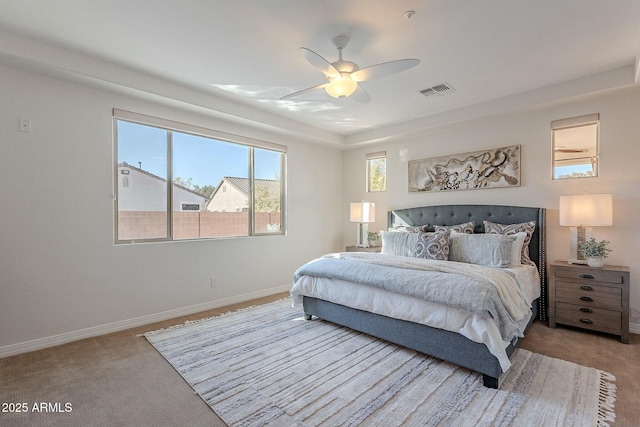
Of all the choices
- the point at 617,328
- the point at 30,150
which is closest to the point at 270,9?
the point at 30,150

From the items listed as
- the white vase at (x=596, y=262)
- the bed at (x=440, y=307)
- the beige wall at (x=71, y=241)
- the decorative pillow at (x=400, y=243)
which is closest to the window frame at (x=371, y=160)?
the bed at (x=440, y=307)

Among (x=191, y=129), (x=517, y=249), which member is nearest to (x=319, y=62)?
(x=191, y=129)

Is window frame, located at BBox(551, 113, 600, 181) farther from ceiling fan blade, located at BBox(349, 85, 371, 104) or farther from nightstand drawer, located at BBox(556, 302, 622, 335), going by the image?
ceiling fan blade, located at BBox(349, 85, 371, 104)

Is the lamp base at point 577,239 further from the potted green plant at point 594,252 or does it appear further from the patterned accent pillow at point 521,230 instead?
the patterned accent pillow at point 521,230

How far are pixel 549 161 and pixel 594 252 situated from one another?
1147 mm

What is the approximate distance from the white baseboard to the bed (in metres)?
1.15

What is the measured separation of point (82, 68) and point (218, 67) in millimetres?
1183

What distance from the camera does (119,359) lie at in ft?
8.56

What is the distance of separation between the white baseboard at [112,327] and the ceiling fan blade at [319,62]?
3146 mm

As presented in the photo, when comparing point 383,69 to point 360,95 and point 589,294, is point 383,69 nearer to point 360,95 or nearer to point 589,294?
point 360,95

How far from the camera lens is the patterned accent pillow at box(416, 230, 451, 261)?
350 centimetres

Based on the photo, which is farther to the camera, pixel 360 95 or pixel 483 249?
pixel 483 249

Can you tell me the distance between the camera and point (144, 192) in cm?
353

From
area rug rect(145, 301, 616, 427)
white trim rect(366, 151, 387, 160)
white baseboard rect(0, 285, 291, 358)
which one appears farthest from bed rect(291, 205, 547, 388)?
white trim rect(366, 151, 387, 160)
